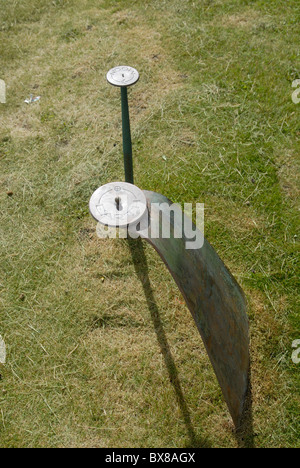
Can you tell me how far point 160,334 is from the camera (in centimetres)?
357

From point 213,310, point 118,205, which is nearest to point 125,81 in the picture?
point 118,205

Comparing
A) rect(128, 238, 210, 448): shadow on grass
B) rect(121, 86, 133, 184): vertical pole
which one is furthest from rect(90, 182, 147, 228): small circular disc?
rect(128, 238, 210, 448): shadow on grass

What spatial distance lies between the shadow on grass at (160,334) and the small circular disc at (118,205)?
4.14 ft

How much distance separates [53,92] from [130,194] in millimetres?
3689

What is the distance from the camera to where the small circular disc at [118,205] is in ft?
8.73

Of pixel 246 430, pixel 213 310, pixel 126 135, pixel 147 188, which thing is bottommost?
pixel 246 430

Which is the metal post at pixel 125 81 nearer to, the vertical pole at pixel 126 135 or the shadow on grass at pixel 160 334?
the vertical pole at pixel 126 135

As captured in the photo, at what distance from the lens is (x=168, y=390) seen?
3.26m

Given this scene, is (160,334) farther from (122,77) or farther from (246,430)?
(122,77)

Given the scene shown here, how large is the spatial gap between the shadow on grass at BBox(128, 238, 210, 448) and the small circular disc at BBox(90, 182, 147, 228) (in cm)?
126

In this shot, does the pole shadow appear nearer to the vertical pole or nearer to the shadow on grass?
the shadow on grass

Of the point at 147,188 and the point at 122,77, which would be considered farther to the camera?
the point at 147,188

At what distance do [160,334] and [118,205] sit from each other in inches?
54.9
